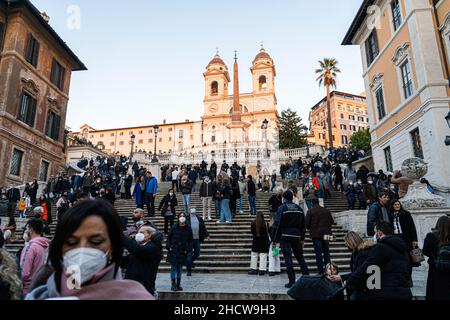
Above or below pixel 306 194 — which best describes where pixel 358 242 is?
below

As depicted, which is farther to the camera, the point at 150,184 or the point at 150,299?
the point at 150,184

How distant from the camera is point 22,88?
22359 millimetres

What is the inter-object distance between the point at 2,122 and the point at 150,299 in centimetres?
2369

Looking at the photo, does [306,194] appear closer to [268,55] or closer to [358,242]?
[358,242]

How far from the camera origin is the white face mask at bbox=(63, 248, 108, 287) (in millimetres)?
1479

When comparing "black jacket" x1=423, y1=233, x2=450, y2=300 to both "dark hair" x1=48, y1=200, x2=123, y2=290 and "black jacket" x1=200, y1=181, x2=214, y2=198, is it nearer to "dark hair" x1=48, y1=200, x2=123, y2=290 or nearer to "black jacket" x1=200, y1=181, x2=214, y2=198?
"dark hair" x1=48, y1=200, x2=123, y2=290

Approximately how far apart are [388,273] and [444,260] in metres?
0.64

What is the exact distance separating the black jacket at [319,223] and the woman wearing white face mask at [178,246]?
292cm

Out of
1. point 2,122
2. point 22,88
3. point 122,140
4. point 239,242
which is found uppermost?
point 122,140

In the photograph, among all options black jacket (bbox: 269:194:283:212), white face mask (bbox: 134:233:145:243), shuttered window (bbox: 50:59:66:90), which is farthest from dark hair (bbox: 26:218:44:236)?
shuttered window (bbox: 50:59:66:90)

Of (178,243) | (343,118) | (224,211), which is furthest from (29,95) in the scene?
(343,118)

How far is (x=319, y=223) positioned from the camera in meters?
7.33
